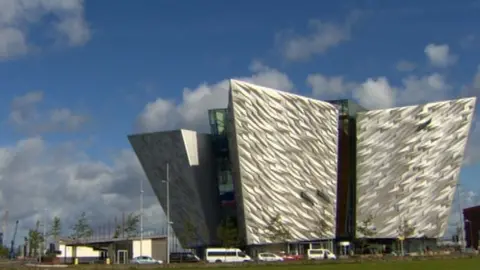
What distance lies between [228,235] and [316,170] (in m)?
16.7

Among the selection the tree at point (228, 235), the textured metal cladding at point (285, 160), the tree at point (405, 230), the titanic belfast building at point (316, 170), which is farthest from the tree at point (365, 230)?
the tree at point (228, 235)

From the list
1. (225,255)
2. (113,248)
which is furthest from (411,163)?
(113,248)

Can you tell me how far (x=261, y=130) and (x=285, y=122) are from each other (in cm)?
411

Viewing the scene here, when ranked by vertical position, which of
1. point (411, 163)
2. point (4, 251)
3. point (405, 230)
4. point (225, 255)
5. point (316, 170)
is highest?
point (411, 163)

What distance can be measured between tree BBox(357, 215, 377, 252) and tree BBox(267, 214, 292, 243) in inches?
464

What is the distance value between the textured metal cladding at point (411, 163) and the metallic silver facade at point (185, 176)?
72.6 ft

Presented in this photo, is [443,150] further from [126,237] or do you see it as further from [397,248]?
[126,237]

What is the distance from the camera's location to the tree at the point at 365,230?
328 feet

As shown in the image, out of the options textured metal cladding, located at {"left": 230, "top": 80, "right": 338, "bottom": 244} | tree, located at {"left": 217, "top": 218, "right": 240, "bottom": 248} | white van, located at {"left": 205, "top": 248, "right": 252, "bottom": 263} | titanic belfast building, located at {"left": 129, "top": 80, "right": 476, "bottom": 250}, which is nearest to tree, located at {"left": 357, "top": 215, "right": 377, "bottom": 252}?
titanic belfast building, located at {"left": 129, "top": 80, "right": 476, "bottom": 250}

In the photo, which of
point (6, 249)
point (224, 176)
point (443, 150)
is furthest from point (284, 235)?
point (6, 249)

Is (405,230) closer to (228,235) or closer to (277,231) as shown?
(277,231)

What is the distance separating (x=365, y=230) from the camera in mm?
99938

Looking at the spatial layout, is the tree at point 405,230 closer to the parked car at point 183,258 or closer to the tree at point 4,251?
the parked car at point 183,258

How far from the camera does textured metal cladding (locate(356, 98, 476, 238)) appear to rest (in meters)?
101
